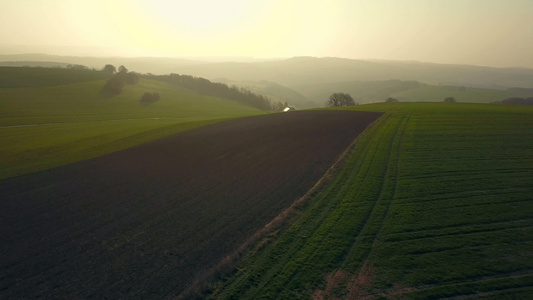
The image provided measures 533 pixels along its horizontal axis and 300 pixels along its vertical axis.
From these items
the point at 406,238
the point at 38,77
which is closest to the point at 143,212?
the point at 406,238

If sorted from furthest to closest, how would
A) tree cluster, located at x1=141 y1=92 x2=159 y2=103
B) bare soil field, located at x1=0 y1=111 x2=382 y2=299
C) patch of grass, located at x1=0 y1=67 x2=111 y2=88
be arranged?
tree cluster, located at x1=141 y1=92 x2=159 y2=103, patch of grass, located at x1=0 y1=67 x2=111 y2=88, bare soil field, located at x1=0 y1=111 x2=382 y2=299

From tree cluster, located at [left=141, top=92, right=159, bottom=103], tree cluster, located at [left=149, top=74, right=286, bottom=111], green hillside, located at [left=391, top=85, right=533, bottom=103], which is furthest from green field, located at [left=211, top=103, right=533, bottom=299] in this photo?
green hillside, located at [left=391, top=85, right=533, bottom=103]

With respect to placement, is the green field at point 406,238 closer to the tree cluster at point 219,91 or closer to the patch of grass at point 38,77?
the patch of grass at point 38,77

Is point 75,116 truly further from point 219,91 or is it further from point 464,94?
point 464,94

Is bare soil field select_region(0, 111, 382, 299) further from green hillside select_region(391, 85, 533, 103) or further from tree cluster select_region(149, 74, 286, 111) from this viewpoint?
green hillside select_region(391, 85, 533, 103)

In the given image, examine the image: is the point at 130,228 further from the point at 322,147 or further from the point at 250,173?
the point at 322,147

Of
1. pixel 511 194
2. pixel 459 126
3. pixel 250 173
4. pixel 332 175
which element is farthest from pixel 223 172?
pixel 459 126
